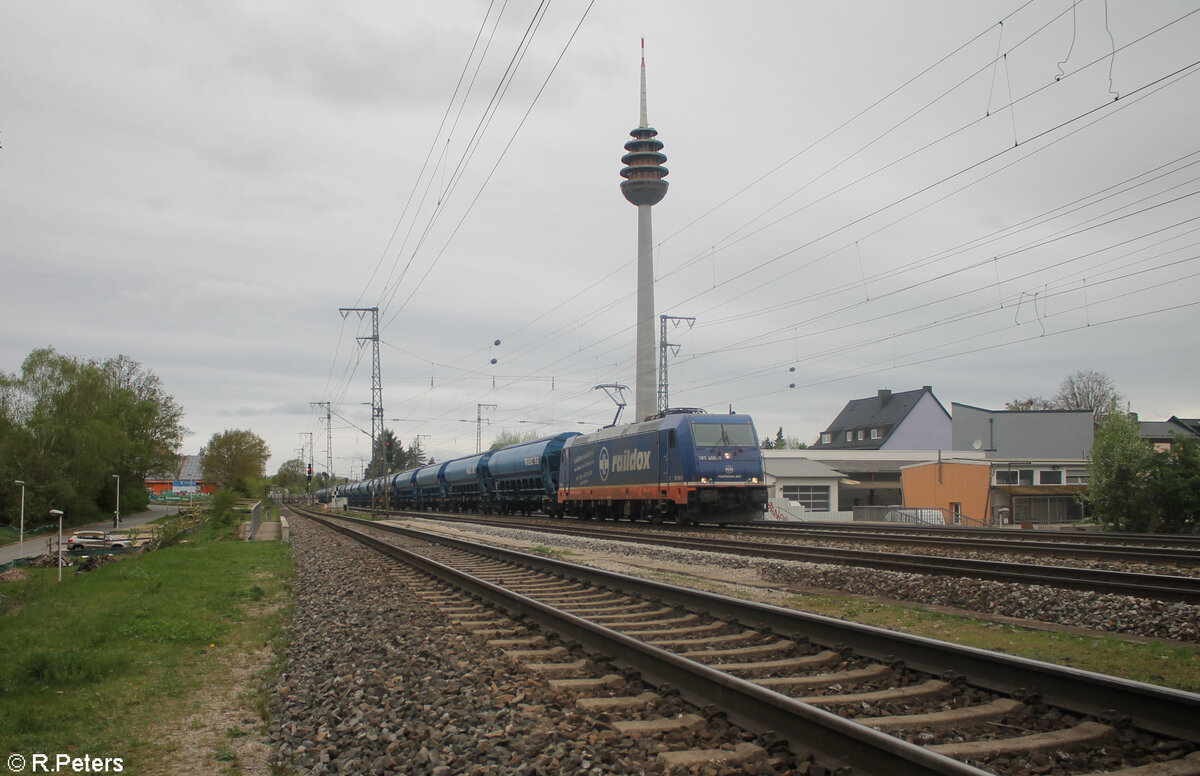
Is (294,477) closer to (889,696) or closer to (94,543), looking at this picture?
(94,543)

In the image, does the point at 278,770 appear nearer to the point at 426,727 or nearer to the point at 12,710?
the point at 426,727

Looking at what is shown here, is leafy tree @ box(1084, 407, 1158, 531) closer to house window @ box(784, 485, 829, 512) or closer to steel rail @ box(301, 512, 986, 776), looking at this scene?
house window @ box(784, 485, 829, 512)

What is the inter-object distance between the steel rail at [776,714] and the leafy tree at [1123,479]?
2655 cm

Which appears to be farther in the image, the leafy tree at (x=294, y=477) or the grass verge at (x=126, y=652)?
the leafy tree at (x=294, y=477)

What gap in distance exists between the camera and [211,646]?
8.55 m

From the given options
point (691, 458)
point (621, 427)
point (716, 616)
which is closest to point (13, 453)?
point (621, 427)

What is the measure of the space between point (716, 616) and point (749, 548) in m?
8.11

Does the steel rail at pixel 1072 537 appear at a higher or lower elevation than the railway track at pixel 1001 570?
lower

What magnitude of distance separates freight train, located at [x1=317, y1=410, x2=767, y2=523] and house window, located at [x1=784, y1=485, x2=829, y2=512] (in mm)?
16080

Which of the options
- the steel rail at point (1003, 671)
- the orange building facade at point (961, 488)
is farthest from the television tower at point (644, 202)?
the steel rail at point (1003, 671)

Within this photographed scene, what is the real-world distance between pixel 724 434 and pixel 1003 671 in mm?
19246

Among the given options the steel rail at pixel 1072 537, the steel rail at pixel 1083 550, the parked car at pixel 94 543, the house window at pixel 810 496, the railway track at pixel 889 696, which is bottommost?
the parked car at pixel 94 543

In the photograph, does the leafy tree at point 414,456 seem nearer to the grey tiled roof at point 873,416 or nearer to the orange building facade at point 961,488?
the grey tiled roof at point 873,416

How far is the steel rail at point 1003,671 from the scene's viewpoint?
4.31 metres
